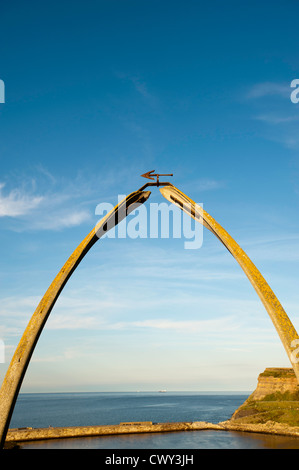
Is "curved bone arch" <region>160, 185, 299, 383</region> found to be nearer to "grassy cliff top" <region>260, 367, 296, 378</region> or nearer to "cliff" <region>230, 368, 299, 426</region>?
"cliff" <region>230, 368, 299, 426</region>

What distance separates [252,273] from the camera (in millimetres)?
14070

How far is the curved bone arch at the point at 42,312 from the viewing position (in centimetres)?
1301

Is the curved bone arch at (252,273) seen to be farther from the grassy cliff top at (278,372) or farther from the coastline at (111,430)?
the grassy cliff top at (278,372)

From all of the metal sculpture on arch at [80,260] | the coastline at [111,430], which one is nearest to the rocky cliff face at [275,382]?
the coastline at [111,430]

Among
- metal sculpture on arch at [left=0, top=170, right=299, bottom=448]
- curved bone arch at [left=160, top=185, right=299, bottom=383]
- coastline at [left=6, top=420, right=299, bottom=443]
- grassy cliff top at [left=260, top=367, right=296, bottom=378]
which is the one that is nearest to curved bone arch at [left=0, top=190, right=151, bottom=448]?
metal sculpture on arch at [left=0, top=170, right=299, bottom=448]

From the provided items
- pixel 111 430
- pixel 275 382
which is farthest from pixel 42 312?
pixel 275 382

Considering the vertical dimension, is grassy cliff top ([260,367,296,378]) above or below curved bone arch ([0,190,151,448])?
below

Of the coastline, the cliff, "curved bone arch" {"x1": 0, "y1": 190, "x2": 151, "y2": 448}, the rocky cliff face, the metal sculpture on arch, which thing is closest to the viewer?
the metal sculpture on arch

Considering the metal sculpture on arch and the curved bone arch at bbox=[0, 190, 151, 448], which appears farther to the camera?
the curved bone arch at bbox=[0, 190, 151, 448]

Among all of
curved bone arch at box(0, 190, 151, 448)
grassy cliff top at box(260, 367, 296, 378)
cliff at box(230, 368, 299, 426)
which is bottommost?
cliff at box(230, 368, 299, 426)

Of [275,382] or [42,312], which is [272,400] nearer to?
[275,382]

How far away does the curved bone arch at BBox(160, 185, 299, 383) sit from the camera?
1207cm

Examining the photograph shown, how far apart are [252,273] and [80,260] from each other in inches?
317

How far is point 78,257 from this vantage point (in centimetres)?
1584
